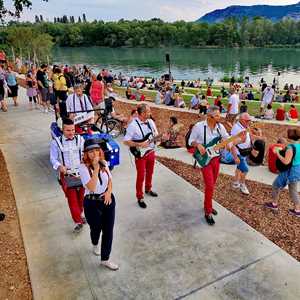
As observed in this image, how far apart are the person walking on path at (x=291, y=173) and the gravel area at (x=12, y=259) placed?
12.9 feet

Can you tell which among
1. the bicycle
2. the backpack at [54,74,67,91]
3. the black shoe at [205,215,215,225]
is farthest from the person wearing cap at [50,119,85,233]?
the backpack at [54,74,67,91]

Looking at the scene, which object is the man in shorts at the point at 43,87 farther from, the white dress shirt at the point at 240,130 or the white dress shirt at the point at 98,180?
the white dress shirt at the point at 98,180

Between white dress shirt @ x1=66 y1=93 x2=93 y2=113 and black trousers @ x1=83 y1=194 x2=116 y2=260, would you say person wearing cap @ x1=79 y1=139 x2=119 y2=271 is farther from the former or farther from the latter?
white dress shirt @ x1=66 y1=93 x2=93 y2=113

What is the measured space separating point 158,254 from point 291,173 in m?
2.53

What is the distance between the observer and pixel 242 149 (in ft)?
20.2

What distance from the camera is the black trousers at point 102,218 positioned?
3817 millimetres

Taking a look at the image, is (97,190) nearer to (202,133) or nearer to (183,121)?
(202,133)

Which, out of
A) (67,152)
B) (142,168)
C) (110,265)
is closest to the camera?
(110,265)

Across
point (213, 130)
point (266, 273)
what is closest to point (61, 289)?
point (266, 273)

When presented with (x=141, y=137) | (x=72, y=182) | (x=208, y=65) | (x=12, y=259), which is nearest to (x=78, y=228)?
(x=72, y=182)

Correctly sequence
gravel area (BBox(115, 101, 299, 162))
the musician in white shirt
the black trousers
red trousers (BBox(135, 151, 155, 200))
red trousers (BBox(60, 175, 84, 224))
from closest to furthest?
the black trousers < red trousers (BBox(60, 175, 84, 224)) < red trousers (BBox(135, 151, 155, 200)) < the musician in white shirt < gravel area (BBox(115, 101, 299, 162))

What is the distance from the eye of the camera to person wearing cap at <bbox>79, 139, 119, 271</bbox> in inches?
143

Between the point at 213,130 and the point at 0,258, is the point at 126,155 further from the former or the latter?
the point at 0,258

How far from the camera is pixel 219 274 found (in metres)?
4.12
